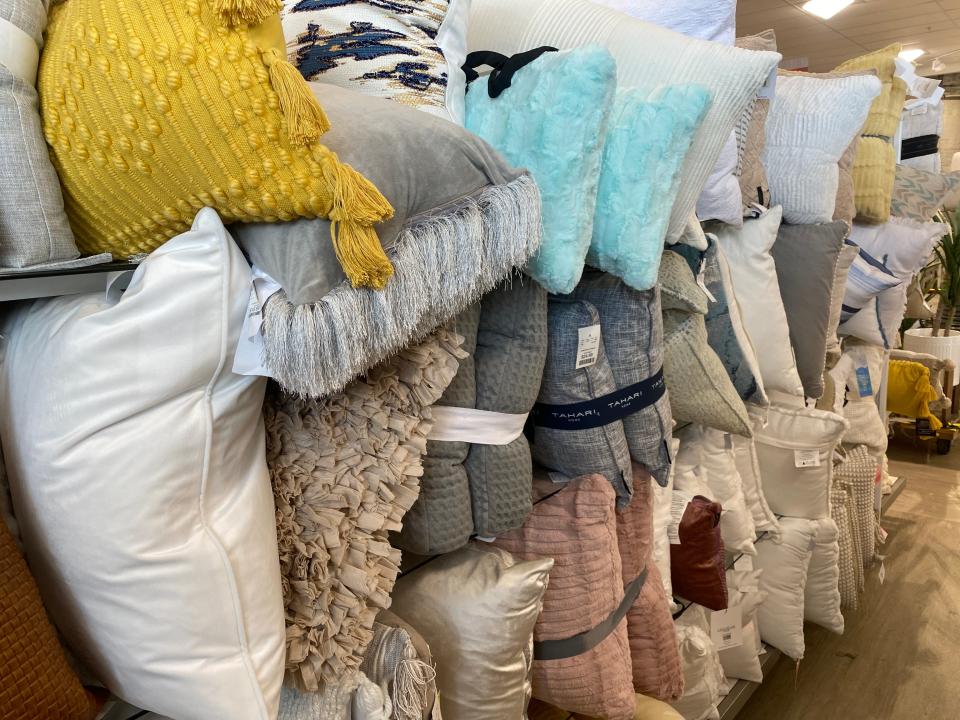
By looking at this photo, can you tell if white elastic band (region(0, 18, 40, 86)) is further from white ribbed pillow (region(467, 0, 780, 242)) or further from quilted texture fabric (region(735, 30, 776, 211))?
quilted texture fabric (region(735, 30, 776, 211))

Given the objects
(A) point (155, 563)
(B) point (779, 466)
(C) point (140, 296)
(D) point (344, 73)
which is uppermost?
(D) point (344, 73)

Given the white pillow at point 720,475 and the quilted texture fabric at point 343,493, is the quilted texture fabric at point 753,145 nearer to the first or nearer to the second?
the white pillow at point 720,475

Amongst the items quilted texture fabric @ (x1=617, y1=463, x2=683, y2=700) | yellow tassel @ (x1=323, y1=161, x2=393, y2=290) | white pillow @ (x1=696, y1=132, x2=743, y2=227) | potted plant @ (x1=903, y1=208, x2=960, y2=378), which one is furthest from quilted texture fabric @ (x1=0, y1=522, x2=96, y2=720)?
potted plant @ (x1=903, y1=208, x2=960, y2=378)

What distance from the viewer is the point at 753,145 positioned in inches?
53.9

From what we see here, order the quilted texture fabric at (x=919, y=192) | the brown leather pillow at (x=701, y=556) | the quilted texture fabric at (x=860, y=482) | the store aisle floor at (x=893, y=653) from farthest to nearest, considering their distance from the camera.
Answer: the quilted texture fabric at (x=860, y=482), the quilted texture fabric at (x=919, y=192), the store aisle floor at (x=893, y=653), the brown leather pillow at (x=701, y=556)

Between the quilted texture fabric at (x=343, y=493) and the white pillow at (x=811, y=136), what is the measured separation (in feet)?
3.63

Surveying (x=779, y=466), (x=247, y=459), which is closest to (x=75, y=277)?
(x=247, y=459)

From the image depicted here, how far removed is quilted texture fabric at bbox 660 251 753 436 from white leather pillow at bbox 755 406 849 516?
0.53 meters

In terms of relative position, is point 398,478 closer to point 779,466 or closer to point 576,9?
point 576,9

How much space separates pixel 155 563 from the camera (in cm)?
51

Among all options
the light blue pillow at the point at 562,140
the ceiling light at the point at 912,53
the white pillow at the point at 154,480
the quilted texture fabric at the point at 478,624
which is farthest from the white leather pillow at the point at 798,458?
the ceiling light at the point at 912,53

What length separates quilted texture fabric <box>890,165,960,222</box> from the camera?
6.76 feet

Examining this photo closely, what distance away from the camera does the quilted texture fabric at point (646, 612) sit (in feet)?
3.59

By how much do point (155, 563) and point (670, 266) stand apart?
2.78 feet
